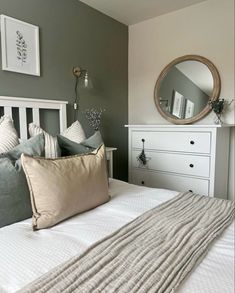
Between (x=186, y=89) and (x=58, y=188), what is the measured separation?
6.74 feet

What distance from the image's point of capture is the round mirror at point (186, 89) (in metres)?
2.54

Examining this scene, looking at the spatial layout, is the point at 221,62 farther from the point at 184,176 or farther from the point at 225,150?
the point at 184,176

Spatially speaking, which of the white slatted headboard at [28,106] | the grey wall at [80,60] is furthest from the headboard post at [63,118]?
the grey wall at [80,60]

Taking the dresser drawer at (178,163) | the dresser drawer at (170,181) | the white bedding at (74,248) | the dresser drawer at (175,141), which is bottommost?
the dresser drawer at (170,181)

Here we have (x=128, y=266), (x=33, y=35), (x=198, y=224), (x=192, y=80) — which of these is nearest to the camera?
(x=128, y=266)

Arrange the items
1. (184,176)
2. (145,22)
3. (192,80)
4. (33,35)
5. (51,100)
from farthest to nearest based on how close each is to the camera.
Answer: (145,22) < (192,80) < (184,176) < (51,100) < (33,35)

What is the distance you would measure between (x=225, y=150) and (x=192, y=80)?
2.77ft

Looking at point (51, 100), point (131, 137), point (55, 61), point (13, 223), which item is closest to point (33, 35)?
point (55, 61)

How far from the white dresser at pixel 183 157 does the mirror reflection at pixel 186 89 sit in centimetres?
40

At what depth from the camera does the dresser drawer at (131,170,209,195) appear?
2307mm

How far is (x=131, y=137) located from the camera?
108 inches

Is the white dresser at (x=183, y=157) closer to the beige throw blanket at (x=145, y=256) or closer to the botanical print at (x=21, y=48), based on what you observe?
the beige throw blanket at (x=145, y=256)

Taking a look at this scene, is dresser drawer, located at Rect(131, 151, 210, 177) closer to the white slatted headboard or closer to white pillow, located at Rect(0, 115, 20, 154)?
the white slatted headboard

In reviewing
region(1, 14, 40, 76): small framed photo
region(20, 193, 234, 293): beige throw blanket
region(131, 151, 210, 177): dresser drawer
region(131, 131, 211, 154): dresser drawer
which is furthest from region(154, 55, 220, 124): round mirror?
region(20, 193, 234, 293): beige throw blanket
